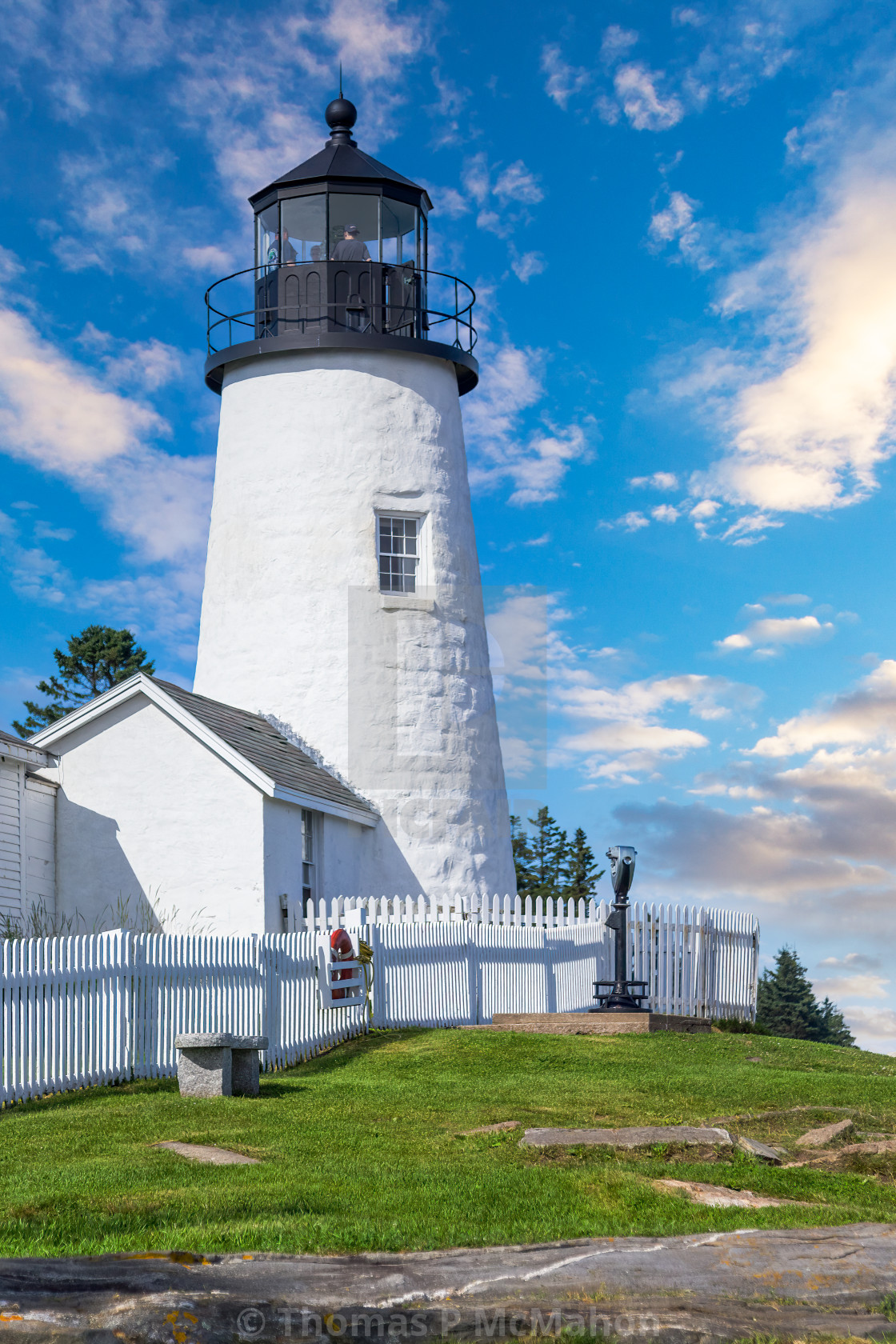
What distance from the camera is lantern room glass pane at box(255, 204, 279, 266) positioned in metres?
24.7

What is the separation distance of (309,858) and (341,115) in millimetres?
14145

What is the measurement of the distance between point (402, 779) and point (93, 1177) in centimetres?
1449

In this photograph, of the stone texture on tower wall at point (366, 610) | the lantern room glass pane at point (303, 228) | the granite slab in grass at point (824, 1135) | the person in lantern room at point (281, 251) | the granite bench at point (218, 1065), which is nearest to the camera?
the granite slab in grass at point (824, 1135)

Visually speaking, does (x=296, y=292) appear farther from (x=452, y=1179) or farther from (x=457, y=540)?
(x=452, y=1179)

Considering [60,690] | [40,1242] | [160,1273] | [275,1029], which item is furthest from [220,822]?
[60,690]

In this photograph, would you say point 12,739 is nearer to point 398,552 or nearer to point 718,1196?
point 398,552

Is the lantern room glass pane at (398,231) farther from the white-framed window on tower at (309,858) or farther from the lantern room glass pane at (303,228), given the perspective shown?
the white-framed window on tower at (309,858)

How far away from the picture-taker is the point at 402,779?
2283cm

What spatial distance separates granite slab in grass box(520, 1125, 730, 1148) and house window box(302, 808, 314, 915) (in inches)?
436

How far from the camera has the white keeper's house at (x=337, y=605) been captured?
811 inches

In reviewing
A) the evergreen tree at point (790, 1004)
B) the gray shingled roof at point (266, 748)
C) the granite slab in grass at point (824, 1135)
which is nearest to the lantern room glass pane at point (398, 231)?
the gray shingled roof at point (266, 748)

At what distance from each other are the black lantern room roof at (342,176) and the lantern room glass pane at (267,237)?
0.67ft

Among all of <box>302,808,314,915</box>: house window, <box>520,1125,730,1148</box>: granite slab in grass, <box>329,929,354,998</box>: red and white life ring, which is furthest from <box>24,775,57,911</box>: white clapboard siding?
<box>520,1125,730,1148</box>: granite slab in grass

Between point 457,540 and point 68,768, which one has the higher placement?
point 457,540
